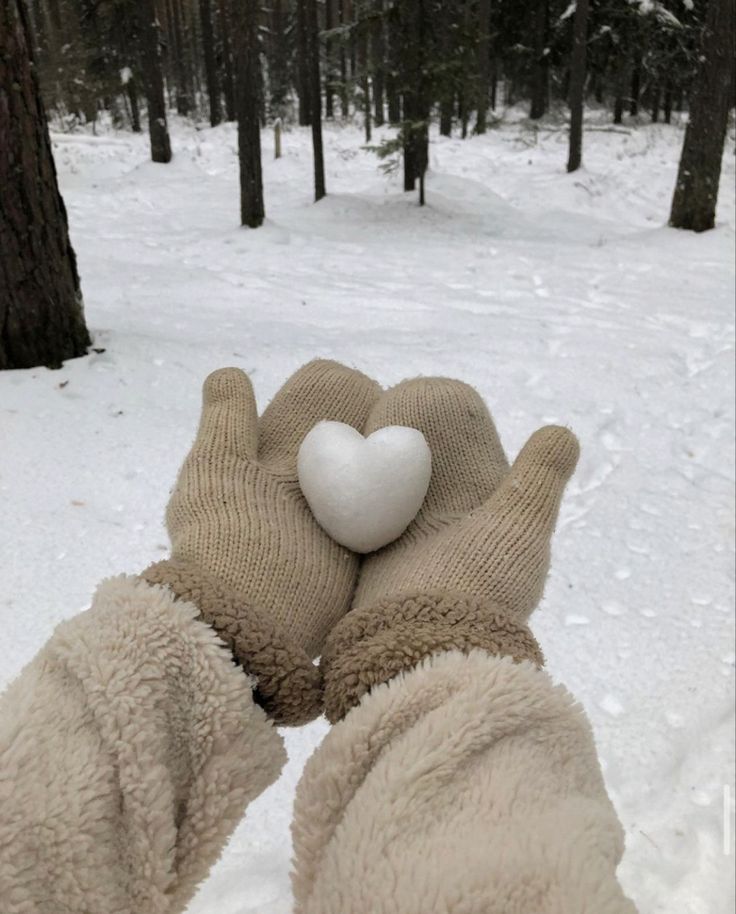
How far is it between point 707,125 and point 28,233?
7.26 metres

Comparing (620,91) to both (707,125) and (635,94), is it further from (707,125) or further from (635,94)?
(707,125)

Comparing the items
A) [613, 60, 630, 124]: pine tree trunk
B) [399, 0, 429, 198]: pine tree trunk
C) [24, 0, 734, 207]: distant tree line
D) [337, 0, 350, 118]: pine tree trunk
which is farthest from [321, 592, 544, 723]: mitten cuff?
[613, 60, 630, 124]: pine tree trunk

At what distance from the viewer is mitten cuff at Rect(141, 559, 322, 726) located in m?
0.96

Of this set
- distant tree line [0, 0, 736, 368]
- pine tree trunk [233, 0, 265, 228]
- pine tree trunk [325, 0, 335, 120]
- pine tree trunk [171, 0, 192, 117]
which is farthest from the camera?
pine tree trunk [171, 0, 192, 117]

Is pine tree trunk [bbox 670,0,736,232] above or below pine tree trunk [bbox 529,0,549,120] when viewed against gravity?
below

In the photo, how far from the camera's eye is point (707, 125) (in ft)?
24.2

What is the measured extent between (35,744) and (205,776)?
0.69 feet

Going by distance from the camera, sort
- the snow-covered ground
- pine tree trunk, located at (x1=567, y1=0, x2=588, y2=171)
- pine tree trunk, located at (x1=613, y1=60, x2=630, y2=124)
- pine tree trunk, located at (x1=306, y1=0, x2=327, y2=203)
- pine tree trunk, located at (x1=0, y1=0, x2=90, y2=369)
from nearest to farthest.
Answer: the snow-covered ground
pine tree trunk, located at (x1=0, y1=0, x2=90, y2=369)
pine tree trunk, located at (x1=306, y1=0, x2=327, y2=203)
pine tree trunk, located at (x1=567, y1=0, x2=588, y2=171)
pine tree trunk, located at (x1=613, y1=60, x2=630, y2=124)

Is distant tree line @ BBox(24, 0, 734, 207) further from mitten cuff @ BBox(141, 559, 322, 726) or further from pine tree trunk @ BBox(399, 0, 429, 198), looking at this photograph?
mitten cuff @ BBox(141, 559, 322, 726)

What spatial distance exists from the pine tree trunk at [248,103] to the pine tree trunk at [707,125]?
4.85m

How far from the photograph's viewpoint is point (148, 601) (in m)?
0.91

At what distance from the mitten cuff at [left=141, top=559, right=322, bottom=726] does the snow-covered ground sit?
0.93 meters

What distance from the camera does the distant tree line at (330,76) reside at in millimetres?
3291

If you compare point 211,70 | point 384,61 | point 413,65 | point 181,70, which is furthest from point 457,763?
point 181,70
